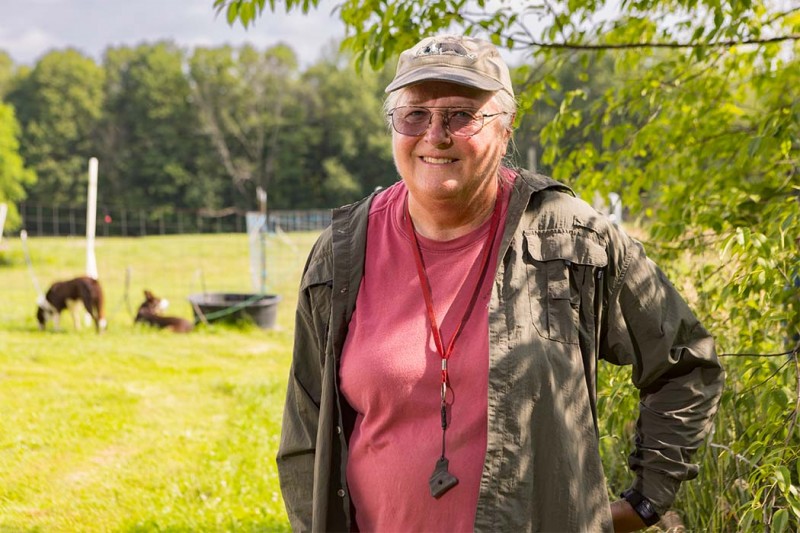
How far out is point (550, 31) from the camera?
445cm

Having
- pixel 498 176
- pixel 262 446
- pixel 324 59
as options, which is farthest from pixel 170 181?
pixel 498 176

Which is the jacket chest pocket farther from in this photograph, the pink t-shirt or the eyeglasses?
the eyeglasses

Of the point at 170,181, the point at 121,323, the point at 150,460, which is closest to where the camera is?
the point at 150,460

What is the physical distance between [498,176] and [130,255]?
108 ft

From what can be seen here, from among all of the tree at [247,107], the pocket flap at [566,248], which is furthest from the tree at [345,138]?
the pocket flap at [566,248]

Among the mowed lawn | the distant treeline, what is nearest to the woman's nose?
the mowed lawn

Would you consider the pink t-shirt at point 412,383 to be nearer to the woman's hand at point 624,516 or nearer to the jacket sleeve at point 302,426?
the jacket sleeve at point 302,426

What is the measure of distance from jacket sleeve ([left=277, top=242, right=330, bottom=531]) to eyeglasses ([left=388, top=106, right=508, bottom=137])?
0.48m

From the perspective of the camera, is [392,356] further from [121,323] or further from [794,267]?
[121,323]

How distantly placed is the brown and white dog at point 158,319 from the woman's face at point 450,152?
11077mm

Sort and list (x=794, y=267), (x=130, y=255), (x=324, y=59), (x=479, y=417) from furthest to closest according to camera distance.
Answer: (x=324, y=59) → (x=130, y=255) → (x=794, y=267) → (x=479, y=417)

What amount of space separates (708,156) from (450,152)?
3353 millimetres

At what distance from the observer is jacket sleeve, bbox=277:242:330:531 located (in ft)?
7.09

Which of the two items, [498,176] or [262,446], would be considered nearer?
[498,176]
